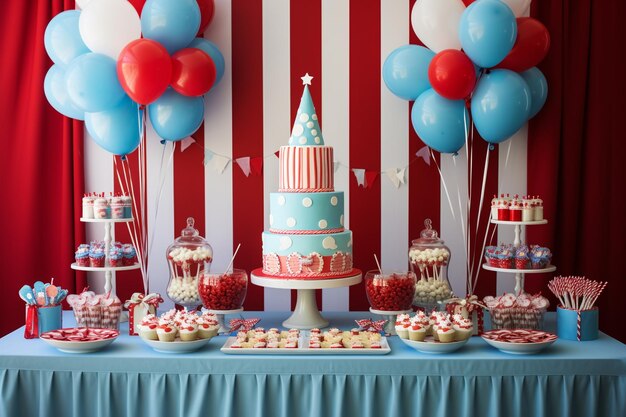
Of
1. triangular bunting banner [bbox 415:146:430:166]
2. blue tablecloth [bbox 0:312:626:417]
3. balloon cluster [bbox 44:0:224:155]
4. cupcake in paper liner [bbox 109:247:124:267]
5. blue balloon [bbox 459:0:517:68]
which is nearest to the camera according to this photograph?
blue tablecloth [bbox 0:312:626:417]

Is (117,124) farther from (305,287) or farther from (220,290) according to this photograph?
(305,287)

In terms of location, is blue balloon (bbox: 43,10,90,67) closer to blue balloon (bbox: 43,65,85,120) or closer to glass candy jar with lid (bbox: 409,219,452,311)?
blue balloon (bbox: 43,65,85,120)

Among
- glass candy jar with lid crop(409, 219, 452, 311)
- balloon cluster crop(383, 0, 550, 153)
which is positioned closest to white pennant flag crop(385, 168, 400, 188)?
balloon cluster crop(383, 0, 550, 153)

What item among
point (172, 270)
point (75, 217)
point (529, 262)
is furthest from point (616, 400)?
point (75, 217)

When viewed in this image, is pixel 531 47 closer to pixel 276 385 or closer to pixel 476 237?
pixel 476 237

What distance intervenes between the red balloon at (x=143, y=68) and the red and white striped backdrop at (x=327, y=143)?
71cm

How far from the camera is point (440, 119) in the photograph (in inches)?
124

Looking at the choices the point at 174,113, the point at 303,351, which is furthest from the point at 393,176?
the point at 303,351

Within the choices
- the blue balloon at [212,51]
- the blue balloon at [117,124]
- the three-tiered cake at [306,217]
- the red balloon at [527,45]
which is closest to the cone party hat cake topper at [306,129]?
the three-tiered cake at [306,217]

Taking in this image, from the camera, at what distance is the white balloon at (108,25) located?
2.93 metres

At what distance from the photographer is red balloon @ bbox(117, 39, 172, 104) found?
2.85 m

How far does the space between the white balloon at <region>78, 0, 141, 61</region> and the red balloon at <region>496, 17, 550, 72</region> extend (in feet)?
5.20

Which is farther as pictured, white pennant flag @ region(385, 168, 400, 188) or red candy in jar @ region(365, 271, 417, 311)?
white pennant flag @ region(385, 168, 400, 188)

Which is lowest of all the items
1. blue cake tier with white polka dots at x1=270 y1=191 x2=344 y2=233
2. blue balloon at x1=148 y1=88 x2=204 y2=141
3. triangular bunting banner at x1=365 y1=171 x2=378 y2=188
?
blue cake tier with white polka dots at x1=270 y1=191 x2=344 y2=233
